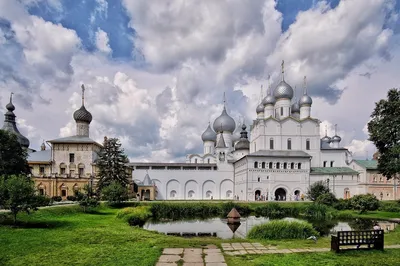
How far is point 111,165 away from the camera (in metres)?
32.2

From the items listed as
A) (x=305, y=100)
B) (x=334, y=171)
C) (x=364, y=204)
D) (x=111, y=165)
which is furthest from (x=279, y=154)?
(x=111, y=165)

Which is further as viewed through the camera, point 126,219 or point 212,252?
point 126,219

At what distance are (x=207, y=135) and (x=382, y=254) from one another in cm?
4714

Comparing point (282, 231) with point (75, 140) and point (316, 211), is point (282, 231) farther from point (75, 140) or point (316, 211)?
point (75, 140)

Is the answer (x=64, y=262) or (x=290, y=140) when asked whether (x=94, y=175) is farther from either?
(x=64, y=262)

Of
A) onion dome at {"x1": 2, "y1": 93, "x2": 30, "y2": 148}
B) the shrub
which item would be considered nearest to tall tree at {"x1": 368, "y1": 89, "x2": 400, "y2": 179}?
the shrub

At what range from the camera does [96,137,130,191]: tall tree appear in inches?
1243

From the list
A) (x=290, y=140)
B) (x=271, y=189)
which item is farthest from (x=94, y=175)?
(x=290, y=140)

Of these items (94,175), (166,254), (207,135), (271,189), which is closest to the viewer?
(166,254)

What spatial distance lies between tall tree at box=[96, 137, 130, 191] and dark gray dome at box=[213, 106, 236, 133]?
80.8 feet

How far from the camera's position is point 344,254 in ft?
30.7

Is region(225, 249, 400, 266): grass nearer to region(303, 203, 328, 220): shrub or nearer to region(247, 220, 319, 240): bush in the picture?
region(247, 220, 319, 240): bush

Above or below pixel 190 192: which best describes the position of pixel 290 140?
above

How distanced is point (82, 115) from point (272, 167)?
2612cm
